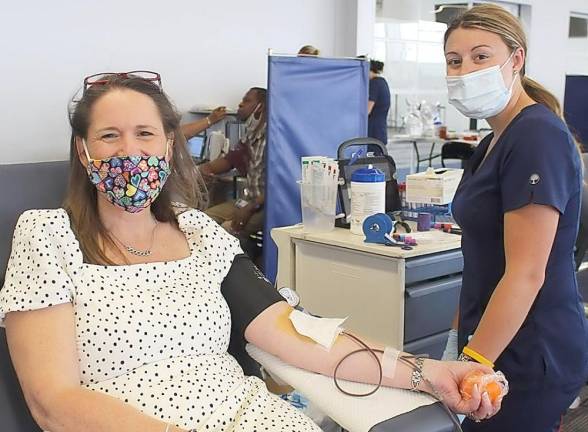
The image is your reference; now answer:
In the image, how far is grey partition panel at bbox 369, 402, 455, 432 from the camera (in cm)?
117

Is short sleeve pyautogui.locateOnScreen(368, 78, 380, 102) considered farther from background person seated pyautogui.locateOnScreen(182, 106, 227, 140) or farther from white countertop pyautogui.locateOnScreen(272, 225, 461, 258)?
white countertop pyautogui.locateOnScreen(272, 225, 461, 258)

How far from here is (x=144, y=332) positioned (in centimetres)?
132

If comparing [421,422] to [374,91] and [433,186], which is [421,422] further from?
[374,91]

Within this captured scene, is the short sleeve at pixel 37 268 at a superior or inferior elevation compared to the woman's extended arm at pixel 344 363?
superior

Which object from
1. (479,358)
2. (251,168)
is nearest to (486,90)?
(479,358)

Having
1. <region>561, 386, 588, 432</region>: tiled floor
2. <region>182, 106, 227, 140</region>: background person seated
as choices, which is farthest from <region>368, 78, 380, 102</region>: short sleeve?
<region>561, 386, 588, 432</region>: tiled floor

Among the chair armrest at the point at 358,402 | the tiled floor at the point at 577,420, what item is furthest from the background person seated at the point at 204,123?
the chair armrest at the point at 358,402

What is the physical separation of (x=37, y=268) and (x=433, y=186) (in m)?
1.61

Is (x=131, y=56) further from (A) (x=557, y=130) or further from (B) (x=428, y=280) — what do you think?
(A) (x=557, y=130)

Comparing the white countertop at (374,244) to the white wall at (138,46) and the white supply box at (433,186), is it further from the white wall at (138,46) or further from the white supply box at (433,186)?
the white wall at (138,46)

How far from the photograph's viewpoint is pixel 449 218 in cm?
256

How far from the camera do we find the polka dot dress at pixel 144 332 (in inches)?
50.6

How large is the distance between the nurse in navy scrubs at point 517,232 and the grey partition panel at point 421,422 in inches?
5.4

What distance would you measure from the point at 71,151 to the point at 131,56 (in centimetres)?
262
